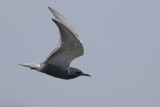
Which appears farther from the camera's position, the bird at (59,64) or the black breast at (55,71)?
the black breast at (55,71)

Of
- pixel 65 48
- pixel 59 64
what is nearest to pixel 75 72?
pixel 59 64

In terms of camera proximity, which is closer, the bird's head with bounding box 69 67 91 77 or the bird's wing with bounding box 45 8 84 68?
the bird's wing with bounding box 45 8 84 68

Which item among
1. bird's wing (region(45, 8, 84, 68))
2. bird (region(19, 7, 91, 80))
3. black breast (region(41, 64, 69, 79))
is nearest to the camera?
bird's wing (region(45, 8, 84, 68))

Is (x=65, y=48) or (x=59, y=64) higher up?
(x=65, y=48)

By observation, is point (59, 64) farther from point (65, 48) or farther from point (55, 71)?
point (65, 48)

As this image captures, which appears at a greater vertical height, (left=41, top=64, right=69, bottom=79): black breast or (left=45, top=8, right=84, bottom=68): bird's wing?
(left=45, top=8, right=84, bottom=68): bird's wing

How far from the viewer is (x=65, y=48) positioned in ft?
16.4

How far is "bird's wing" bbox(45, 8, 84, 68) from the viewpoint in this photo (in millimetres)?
4562

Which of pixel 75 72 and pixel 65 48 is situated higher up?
pixel 65 48

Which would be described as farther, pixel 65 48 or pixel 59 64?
pixel 59 64

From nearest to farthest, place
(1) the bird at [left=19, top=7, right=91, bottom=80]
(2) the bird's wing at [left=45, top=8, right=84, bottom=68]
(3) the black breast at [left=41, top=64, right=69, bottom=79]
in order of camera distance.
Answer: (2) the bird's wing at [left=45, top=8, right=84, bottom=68] < (1) the bird at [left=19, top=7, right=91, bottom=80] < (3) the black breast at [left=41, top=64, right=69, bottom=79]

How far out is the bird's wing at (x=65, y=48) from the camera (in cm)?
456

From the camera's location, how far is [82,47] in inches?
188

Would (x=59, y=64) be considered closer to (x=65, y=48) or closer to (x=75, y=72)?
(x=75, y=72)
